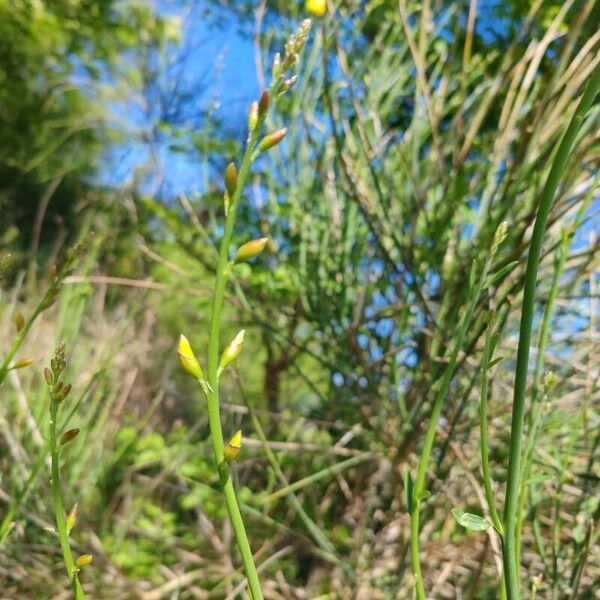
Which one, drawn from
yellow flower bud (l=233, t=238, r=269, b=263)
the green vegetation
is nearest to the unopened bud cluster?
the green vegetation

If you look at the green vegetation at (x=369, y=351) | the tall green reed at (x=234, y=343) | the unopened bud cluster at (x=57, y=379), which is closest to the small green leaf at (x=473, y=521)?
the green vegetation at (x=369, y=351)

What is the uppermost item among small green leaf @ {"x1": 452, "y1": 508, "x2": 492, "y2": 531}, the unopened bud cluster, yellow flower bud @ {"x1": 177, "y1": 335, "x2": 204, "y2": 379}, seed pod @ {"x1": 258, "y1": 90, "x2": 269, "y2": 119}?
seed pod @ {"x1": 258, "y1": 90, "x2": 269, "y2": 119}

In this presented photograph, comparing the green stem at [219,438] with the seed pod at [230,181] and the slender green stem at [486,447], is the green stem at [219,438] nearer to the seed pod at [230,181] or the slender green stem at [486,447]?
the seed pod at [230,181]

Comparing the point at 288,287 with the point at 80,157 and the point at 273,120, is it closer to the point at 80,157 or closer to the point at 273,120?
the point at 273,120

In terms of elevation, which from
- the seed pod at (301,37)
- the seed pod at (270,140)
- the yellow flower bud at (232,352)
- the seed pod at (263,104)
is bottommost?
the yellow flower bud at (232,352)

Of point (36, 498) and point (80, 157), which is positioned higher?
point (80, 157)

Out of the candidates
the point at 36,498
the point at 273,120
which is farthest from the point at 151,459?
the point at 273,120

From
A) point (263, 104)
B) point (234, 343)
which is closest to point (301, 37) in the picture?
point (263, 104)

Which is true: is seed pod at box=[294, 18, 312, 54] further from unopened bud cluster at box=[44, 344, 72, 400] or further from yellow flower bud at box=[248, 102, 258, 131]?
unopened bud cluster at box=[44, 344, 72, 400]

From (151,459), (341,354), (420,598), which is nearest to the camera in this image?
(420,598)
